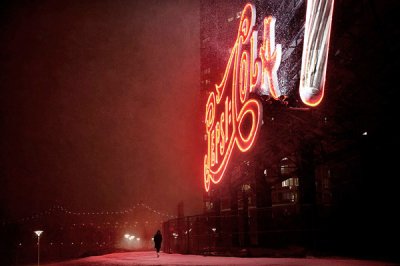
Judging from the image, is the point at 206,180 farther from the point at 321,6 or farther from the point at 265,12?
the point at 321,6

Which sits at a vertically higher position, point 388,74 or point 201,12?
point 201,12

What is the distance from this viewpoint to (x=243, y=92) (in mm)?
18062

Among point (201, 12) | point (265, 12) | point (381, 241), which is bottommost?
point (381, 241)

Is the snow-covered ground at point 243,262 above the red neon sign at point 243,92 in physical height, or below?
below

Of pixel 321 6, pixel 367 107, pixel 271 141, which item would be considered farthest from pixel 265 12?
pixel 321 6

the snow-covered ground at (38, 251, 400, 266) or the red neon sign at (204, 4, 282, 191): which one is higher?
the red neon sign at (204, 4, 282, 191)

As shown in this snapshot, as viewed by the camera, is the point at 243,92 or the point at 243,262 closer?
the point at 243,262

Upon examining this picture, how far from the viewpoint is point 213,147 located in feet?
80.4

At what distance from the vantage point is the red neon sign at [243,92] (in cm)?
1608

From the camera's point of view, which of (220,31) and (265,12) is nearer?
(265,12)

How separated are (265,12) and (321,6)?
1764 cm

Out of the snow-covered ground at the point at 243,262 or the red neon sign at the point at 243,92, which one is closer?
the snow-covered ground at the point at 243,262

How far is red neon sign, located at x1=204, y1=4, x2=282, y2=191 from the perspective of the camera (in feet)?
52.7

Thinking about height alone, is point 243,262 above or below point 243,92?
below
